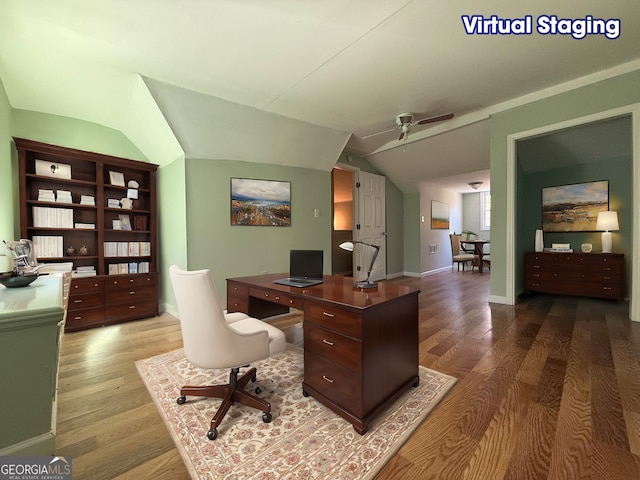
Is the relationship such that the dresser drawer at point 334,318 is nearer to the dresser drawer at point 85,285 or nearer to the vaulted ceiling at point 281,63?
the vaulted ceiling at point 281,63

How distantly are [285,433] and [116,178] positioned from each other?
3908mm

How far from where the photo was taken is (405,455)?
1.32 meters

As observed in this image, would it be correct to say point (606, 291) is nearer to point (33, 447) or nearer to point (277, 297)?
point (277, 297)

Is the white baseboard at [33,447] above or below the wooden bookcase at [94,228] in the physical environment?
below

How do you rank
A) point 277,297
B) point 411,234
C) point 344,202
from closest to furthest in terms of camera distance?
point 277,297, point 411,234, point 344,202

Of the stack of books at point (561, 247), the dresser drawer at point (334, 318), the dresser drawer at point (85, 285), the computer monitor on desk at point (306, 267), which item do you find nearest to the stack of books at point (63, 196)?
the dresser drawer at point (85, 285)

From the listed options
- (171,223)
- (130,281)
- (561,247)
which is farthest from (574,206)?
(130,281)

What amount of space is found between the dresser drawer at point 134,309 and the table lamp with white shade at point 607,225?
6941 mm

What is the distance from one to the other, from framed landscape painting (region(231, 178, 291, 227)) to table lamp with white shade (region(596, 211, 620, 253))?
5.05 meters

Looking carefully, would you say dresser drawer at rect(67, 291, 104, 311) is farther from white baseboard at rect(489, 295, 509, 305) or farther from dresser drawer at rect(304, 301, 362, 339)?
white baseboard at rect(489, 295, 509, 305)

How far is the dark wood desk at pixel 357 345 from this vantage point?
4.75 ft

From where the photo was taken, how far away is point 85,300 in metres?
3.18

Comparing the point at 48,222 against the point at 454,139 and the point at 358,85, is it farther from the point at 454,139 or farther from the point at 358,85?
the point at 454,139

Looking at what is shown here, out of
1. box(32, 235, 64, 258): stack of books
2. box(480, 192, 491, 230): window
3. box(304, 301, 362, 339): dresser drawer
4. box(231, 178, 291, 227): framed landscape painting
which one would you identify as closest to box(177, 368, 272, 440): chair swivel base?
box(304, 301, 362, 339): dresser drawer
